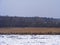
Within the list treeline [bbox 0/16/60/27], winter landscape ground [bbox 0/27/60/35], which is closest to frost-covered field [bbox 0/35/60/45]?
winter landscape ground [bbox 0/27/60/35]

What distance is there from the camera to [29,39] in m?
1.31

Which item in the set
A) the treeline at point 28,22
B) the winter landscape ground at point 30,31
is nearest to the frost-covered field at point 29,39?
the winter landscape ground at point 30,31

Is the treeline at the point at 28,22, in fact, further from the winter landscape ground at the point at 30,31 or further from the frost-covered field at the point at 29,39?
the frost-covered field at the point at 29,39

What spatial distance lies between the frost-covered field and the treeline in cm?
24

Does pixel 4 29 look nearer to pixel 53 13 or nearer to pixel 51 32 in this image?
pixel 51 32

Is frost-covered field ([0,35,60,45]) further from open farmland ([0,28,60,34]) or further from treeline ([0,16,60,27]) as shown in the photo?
treeline ([0,16,60,27])

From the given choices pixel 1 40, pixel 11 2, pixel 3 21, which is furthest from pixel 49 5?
pixel 1 40

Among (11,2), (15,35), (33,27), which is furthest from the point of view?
(11,2)

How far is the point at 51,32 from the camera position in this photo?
4.78 feet

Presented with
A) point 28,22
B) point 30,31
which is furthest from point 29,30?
point 28,22

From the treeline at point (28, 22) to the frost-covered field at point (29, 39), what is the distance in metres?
0.24

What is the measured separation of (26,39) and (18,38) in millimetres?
85

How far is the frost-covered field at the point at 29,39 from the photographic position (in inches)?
48.9

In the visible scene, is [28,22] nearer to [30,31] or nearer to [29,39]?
[30,31]
